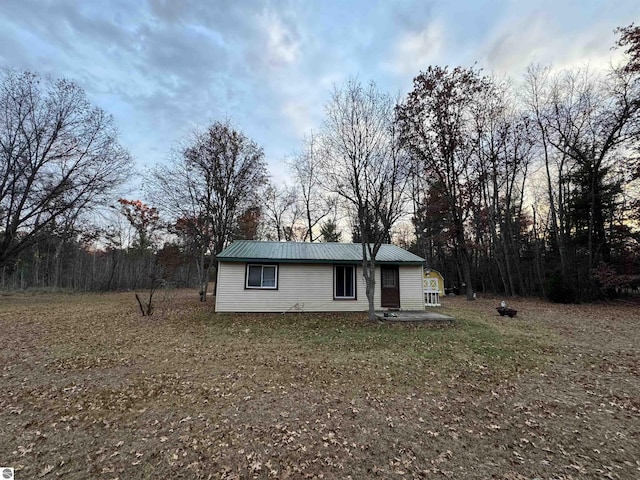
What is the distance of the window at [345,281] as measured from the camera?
12.2 meters

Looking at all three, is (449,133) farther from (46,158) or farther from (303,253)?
(46,158)

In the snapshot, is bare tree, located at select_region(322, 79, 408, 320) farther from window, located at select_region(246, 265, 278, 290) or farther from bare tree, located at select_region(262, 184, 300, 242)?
bare tree, located at select_region(262, 184, 300, 242)

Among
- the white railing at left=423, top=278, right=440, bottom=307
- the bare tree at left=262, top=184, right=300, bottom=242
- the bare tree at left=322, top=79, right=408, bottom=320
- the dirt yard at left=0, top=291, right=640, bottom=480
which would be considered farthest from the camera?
the bare tree at left=262, top=184, right=300, bottom=242

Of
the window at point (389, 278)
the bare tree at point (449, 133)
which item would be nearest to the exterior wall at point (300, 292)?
the window at point (389, 278)

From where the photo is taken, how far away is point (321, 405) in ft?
13.6

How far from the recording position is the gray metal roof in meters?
11.6

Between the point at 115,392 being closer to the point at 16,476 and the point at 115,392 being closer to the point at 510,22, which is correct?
the point at 16,476

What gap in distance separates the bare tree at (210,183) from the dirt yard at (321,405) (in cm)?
962

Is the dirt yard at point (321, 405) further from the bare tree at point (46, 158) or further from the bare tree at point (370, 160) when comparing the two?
the bare tree at point (46, 158)

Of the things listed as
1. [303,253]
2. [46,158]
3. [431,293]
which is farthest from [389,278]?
[46,158]

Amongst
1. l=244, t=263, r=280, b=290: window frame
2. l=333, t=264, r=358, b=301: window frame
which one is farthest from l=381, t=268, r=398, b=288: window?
l=244, t=263, r=280, b=290: window frame

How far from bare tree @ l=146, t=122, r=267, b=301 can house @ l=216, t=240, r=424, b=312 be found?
5.00 meters

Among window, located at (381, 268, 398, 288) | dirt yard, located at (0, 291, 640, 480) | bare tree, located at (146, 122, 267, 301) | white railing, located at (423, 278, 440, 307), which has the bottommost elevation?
dirt yard, located at (0, 291, 640, 480)

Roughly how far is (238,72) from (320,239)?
18976 millimetres
